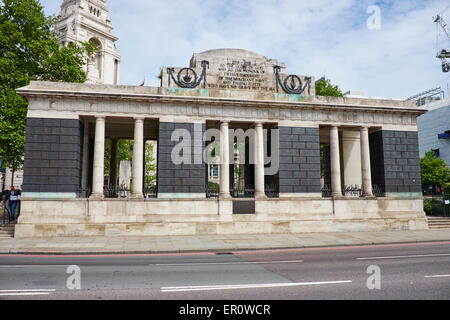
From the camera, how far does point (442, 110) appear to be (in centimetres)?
7925

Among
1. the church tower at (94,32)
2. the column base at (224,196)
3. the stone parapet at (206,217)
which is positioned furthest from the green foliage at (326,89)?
the church tower at (94,32)

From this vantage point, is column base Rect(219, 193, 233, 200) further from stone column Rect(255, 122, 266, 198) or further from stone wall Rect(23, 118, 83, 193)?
stone wall Rect(23, 118, 83, 193)

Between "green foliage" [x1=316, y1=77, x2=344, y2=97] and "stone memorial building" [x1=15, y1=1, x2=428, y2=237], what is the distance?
18.5 m

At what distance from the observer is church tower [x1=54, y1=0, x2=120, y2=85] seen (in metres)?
70.5

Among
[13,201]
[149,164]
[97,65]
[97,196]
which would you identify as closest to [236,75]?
[97,196]

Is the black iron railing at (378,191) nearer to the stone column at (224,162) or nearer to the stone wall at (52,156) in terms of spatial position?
the stone column at (224,162)

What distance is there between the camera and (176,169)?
67.5ft

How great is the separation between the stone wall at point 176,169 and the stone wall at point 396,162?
13210mm

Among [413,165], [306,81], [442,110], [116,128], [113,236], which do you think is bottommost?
[113,236]

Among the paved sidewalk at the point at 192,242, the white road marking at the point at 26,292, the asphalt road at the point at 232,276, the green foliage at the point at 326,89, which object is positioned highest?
the green foliage at the point at 326,89

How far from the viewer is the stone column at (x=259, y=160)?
21433 millimetres

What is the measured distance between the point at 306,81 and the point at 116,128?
14.9 m
